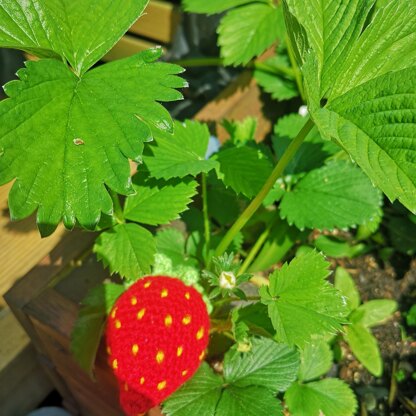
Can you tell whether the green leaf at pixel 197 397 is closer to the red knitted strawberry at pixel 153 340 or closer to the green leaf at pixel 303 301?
the red knitted strawberry at pixel 153 340

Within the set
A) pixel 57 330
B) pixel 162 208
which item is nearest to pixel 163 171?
pixel 162 208

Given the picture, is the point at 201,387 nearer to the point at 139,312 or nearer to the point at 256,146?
the point at 139,312

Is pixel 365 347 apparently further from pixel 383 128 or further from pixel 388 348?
pixel 383 128

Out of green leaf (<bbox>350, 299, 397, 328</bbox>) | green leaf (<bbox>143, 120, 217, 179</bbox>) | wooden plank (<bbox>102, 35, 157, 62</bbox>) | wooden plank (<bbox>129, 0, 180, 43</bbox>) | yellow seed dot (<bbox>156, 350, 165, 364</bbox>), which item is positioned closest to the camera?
yellow seed dot (<bbox>156, 350, 165, 364</bbox>)

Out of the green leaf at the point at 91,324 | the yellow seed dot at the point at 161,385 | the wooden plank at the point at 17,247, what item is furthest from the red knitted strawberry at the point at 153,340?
the wooden plank at the point at 17,247

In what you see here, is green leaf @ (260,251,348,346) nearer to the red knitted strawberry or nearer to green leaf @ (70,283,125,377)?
the red knitted strawberry

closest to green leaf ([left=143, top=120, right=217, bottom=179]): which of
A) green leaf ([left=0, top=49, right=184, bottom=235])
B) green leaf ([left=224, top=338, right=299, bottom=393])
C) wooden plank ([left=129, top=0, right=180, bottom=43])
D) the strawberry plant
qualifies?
the strawberry plant

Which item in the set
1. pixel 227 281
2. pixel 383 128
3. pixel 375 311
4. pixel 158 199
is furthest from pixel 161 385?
pixel 375 311
